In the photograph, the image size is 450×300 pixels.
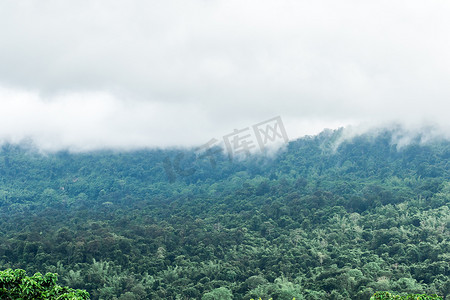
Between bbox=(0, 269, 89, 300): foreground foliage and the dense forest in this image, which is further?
the dense forest

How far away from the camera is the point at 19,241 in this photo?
1635 inches

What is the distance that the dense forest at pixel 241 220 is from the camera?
34.0 metres

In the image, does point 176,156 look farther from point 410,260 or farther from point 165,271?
point 410,260

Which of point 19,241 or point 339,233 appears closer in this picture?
point 19,241

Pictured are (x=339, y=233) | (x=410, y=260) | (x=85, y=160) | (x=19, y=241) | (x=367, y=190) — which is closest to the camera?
(x=410, y=260)

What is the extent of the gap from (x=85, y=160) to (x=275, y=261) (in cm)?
6479

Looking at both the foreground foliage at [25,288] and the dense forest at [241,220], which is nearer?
the foreground foliage at [25,288]

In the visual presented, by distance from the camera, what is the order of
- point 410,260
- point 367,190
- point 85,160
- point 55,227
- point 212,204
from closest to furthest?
1. point 410,260
2. point 55,227
3. point 367,190
4. point 212,204
5. point 85,160

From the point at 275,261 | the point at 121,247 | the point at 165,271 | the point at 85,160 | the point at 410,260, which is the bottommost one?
the point at 410,260

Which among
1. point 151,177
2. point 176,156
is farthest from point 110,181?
point 176,156

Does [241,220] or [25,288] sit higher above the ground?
[25,288]

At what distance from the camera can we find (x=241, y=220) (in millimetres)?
53000

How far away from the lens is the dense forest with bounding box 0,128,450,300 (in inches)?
1339

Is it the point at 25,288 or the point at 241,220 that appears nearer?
the point at 25,288
